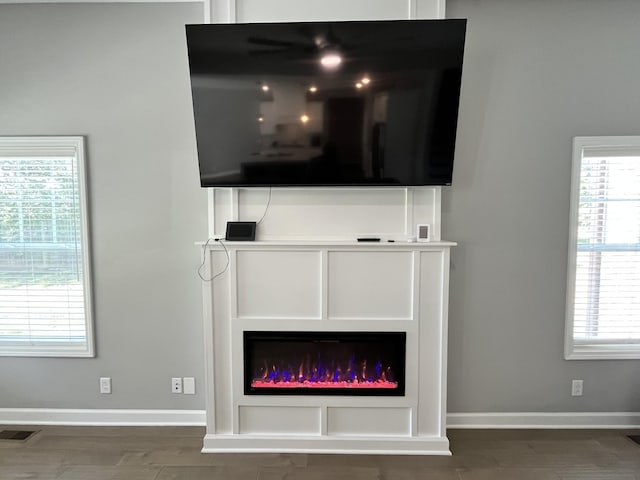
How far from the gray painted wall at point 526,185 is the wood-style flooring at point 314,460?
9.8 inches

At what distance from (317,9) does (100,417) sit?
3.20 metres

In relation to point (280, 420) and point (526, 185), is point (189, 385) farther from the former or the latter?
point (526, 185)

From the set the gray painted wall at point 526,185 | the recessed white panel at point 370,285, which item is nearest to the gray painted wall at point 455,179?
the gray painted wall at point 526,185

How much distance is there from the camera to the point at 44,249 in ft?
8.93

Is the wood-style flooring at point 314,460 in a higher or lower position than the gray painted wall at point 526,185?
lower

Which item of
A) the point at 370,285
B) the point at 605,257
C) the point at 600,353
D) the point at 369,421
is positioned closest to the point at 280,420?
the point at 369,421

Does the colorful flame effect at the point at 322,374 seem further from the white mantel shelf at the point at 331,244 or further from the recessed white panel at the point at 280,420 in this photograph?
the white mantel shelf at the point at 331,244

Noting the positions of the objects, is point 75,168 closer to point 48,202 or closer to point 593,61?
point 48,202

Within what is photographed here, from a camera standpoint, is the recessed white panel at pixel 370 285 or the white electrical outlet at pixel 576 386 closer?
the recessed white panel at pixel 370 285

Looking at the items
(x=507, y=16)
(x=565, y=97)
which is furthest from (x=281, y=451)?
(x=507, y=16)

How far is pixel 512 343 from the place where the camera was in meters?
2.68

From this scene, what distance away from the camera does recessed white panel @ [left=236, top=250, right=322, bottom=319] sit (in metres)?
2.42

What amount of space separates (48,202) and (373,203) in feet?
7.50

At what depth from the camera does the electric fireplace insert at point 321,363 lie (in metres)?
2.44
